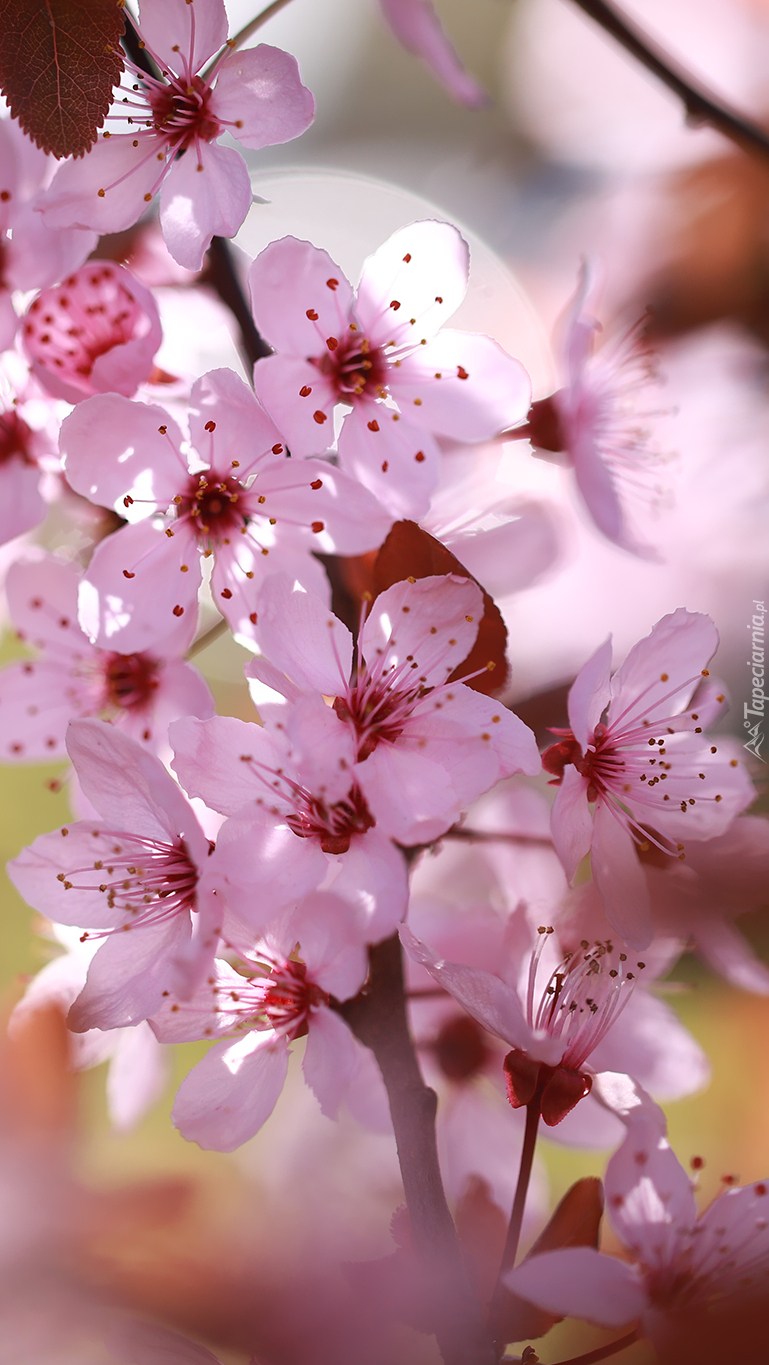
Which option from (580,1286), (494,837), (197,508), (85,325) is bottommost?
(580,1286)

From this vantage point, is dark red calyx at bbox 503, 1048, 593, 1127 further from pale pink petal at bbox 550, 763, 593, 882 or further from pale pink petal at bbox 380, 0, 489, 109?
pale pink petal at bbox 380, 0, 489, 109

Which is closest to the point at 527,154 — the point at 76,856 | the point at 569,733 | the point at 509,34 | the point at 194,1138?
the point at 509,34

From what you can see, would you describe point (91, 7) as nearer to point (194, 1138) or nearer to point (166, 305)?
point (166, 305)

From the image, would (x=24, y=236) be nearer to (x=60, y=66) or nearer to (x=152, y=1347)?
(x=60, y=66)

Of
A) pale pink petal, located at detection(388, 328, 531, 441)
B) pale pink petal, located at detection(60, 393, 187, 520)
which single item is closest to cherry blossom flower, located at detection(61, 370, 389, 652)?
pale pink petal, located at detection(60, 393, 187, 520)

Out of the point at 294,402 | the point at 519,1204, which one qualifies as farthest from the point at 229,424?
the point at 519,1204

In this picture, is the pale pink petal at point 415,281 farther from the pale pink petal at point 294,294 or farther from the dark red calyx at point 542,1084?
the dark red calyx at point 542,1084
